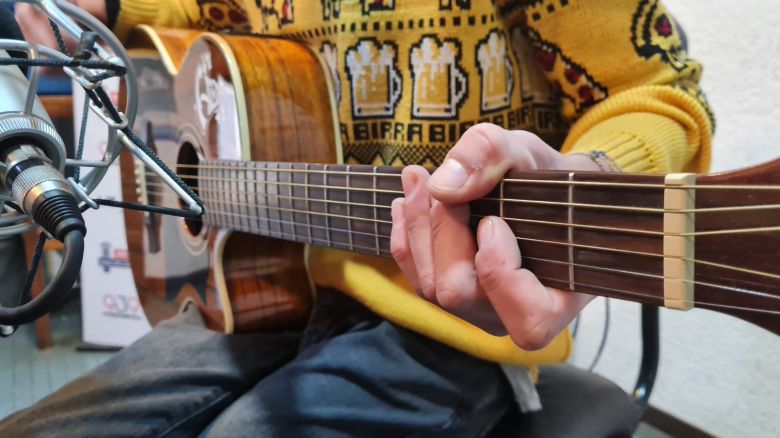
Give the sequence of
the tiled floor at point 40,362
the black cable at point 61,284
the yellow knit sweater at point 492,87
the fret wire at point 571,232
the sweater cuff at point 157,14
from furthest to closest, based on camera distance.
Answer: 1. the sweater cuff at point 157,14
2. the yellow knit sweater at point 492,87
3. the tiled floor at point 40,362
4. the fret wire at point 571,232
5. the black cable at point 61,284

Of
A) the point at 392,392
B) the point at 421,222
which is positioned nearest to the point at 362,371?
the point at 392,392

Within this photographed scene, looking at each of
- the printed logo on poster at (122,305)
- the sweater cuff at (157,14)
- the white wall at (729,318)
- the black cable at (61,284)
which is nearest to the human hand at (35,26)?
the black cable at (61,284)

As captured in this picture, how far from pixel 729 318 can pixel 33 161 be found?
0.91 m

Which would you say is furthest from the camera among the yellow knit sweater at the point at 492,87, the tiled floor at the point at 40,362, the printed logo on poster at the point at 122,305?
the printed logo on poster at the point at 122,305

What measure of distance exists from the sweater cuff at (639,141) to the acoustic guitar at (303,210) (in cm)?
18

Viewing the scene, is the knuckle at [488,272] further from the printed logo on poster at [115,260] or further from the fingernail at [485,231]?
the printed logo on poster at [115,260]

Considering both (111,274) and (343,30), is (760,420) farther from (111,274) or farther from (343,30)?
(111,274)

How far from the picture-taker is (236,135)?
593 millimetres

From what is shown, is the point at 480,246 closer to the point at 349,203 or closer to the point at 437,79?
the point at 349,203

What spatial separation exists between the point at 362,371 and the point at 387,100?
279mm

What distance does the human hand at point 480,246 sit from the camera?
319mm

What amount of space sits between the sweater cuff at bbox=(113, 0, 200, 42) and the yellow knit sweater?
23 centimetres

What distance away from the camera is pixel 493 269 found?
0.32 meters

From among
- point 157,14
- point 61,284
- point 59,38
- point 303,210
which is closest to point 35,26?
point 59,38
